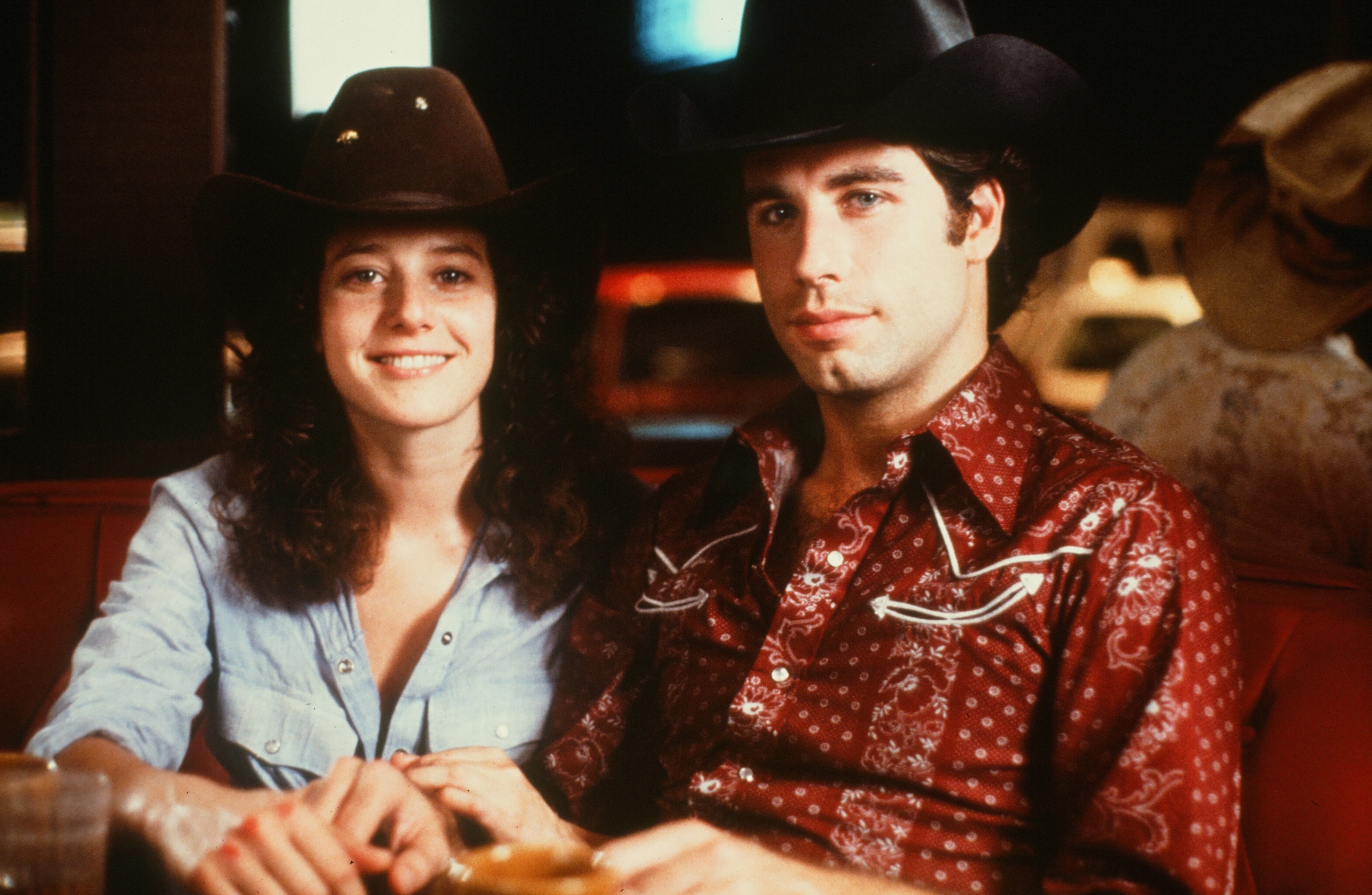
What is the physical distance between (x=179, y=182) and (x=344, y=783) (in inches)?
64.6

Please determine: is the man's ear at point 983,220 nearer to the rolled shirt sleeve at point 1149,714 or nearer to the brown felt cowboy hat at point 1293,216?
the rolled shirt sleeve at point 1149,714

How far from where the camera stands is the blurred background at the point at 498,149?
2174 mm

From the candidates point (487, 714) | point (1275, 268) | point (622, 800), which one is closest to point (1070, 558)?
point (622, 800)

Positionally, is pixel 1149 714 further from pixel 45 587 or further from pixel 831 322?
pixel 45 587

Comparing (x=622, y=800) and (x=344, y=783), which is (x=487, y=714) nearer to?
(x=622, y=800)

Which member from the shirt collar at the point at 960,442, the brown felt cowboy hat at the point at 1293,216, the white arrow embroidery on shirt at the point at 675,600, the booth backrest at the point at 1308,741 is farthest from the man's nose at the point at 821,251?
the brown felt cowboy hat at the point at 1293,216

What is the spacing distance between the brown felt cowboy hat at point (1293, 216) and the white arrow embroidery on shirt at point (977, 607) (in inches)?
41.6

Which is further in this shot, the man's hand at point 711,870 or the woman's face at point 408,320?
the woman's face at point 408,320

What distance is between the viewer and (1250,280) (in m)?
2.01

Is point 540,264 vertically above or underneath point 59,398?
above

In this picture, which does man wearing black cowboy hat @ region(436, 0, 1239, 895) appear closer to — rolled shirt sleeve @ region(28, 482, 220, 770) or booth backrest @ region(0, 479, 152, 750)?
rolled shirt sleeve @ region(28, 482, 220, 770)

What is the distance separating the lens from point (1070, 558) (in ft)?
3.69

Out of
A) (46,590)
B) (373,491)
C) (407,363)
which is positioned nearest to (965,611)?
(407,363)

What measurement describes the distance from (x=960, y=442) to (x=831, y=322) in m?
0.22
